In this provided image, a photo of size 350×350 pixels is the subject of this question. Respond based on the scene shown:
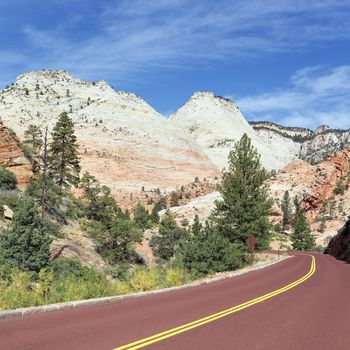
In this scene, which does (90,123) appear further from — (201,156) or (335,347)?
(335,347)

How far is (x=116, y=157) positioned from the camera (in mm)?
127188

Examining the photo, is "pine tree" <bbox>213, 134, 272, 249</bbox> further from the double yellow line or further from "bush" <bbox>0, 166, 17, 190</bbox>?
the double yellow line

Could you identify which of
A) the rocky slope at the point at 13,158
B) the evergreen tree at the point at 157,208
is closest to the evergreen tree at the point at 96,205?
the rocky slope at the point at 13,158

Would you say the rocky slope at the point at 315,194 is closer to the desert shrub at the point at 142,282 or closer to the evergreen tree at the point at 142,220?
the evergreen tree at the point at 142,220

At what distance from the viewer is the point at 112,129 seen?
14188cm

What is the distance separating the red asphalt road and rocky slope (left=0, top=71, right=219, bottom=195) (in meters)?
93.2

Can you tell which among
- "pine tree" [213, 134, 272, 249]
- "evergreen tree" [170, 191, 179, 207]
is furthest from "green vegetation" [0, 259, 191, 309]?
"evergreen tree" [170, 191, 179, 207]

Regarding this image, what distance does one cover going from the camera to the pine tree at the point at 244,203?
116 feet

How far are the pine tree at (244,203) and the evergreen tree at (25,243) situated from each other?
16.2 metres

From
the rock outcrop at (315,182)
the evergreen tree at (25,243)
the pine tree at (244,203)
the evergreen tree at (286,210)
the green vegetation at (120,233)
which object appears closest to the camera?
the green vegetation at (120,233)

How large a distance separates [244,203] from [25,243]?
18.7 m

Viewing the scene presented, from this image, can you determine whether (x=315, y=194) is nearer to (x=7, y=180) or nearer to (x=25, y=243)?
(x=7, y=180)

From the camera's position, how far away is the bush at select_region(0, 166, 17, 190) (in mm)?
36906

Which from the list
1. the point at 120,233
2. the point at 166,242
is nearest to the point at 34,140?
the point at 120,233
